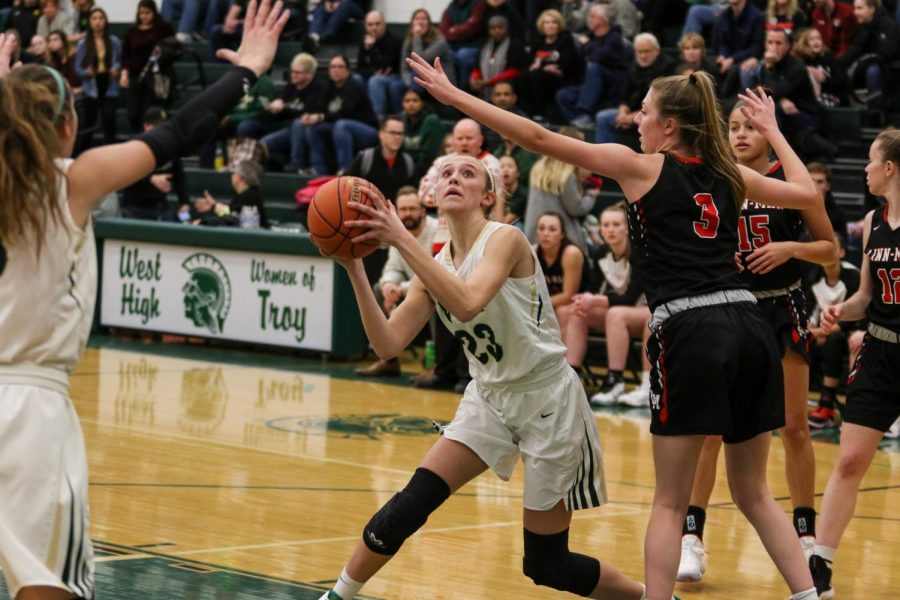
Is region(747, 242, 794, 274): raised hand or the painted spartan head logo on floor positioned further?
the painted spartan head logo on floor

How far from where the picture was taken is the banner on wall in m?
13.3

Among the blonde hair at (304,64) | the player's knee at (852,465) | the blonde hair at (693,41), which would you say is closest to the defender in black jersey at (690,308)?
the player's knee at (852,465)

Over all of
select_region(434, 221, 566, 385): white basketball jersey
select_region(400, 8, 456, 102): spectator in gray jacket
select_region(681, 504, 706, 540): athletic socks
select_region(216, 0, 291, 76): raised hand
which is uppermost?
select_region(400, 8, 456, 102): spectator in gray jacket

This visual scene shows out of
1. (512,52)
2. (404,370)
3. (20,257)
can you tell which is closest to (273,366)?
(404,370)

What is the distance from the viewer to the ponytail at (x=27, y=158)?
11.5 ft

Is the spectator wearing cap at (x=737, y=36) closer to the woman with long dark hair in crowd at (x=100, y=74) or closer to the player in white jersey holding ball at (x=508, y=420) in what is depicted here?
the woman with long dark hair in crowd at (x=100, y=74)

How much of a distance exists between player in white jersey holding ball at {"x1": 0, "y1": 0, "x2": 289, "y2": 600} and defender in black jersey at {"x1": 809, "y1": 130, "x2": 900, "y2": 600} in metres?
3.31

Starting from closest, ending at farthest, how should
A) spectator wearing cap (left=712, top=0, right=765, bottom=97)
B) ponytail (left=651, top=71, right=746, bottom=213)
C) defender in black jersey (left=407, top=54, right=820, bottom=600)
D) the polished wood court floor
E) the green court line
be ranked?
defender in black jersey (left=407, top=54, right=820, bottom=600)
ponytail (left=651, top=71, right=746, bottom=213)
the green court line
the polished wood court floor
spectator wearing cap (left=712, top=0, right=765, bottom=97)

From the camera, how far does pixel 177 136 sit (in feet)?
12.6

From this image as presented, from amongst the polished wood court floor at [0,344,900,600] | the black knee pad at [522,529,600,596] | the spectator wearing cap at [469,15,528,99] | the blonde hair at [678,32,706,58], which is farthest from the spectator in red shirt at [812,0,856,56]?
the black knee pad at [522,529,600,596]

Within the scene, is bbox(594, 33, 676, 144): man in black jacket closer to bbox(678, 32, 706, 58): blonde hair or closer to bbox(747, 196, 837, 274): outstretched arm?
bbox(678, 32, 706, 58): blonde hair

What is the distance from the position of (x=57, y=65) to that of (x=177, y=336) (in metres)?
6.98

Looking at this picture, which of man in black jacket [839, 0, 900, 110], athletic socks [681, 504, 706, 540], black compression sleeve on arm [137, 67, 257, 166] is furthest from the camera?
man in black jacket [839, 0, 900, 110]

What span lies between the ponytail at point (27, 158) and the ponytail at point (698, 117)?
214 cm
